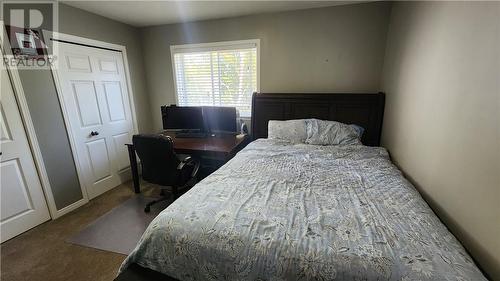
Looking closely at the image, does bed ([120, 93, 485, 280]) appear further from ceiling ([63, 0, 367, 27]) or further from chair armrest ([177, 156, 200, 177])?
ceiling ([63, 0, 367, 27])

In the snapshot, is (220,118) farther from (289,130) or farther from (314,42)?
(314,42)

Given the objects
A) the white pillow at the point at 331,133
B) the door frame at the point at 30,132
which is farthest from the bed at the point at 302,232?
the door frame at the point at 30,132

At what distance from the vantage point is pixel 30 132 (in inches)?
82.0

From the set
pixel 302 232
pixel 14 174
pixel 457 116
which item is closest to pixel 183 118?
pixel 14 174

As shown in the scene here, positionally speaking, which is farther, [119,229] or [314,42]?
[314,42]

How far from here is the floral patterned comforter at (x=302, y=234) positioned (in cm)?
83

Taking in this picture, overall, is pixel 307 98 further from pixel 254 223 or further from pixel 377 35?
pixel 254 223

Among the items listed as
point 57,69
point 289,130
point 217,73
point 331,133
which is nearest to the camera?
point 57,69

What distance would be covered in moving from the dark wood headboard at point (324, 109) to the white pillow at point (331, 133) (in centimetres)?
22

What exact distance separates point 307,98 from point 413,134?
1.29 metres

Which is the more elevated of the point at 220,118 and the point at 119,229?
the point at 220,118

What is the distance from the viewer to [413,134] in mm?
1719

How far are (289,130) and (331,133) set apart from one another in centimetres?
49

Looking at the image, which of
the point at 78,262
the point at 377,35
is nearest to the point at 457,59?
the point at 377,35
